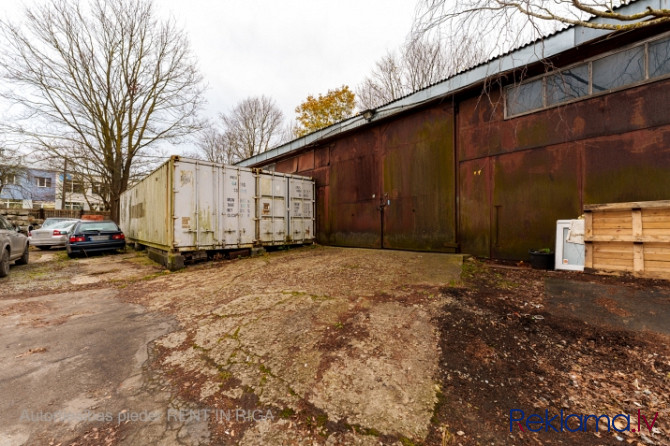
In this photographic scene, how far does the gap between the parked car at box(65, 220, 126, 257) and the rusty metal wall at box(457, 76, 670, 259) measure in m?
12.3

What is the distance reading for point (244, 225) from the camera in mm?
8062

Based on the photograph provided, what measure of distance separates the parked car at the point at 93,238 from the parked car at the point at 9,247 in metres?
1.39

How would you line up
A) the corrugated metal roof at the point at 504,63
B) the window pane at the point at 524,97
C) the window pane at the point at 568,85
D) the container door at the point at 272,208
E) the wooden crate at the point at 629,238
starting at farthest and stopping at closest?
the container door at the point at 272,208
the window pane at the point at 524,97
the window pane at the point at 568,85
the corrugated metal roof at the point at 504,63
the wooden crate at the point at 629,238

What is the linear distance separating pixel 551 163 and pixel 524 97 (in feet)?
5.38

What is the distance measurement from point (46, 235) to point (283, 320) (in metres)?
15.2

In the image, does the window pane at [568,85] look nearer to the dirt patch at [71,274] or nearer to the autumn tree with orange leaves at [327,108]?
the dirt patch at [71,274]

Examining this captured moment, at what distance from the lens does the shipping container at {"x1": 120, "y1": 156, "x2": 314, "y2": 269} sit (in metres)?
6.82

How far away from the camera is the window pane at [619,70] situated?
4707mm

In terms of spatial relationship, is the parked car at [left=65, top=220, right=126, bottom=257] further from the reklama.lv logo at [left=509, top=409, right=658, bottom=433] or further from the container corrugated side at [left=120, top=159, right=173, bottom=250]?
the reklama.lv logo at [left=509, top=409, right=658, bottom=433]

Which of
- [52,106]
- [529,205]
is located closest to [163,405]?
[529,205]

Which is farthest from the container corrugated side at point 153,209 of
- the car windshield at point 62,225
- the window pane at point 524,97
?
the window pane at point 524,97

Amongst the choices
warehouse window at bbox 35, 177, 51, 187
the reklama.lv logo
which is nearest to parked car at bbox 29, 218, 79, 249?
Answer: the reklama.lv logo

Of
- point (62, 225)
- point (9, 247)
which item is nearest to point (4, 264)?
point (9, 247)

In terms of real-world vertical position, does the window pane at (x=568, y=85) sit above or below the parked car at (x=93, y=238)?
above
